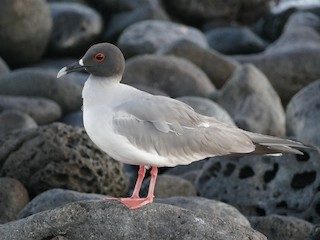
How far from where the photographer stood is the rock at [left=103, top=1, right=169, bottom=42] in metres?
24.7

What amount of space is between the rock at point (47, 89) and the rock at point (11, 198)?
21.0ft

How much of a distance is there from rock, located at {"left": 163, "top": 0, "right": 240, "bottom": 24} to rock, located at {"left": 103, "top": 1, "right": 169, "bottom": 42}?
1.49 metres

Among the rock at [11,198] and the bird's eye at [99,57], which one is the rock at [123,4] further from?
the bird's eye at [99,57]

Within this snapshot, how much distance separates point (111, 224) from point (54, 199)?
2.57 m

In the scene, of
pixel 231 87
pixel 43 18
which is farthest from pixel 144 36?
pixel 231 87

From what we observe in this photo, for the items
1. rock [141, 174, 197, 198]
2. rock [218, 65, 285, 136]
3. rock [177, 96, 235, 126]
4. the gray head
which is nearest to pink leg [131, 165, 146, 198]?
the gray head

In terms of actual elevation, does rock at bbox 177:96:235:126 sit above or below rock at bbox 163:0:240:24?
above

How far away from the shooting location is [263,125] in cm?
1552

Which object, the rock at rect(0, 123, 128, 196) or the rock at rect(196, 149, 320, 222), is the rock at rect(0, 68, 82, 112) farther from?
the rock at rect(196, 149, 320, 222)

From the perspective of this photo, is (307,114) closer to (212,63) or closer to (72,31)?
(212,63)

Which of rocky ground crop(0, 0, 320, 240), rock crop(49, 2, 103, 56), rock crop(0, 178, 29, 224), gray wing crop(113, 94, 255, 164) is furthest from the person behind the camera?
rock crop(49, 2, 103, 56)

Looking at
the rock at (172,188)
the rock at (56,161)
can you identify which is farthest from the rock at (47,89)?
the rock at (56,161)

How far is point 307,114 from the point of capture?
13.1m

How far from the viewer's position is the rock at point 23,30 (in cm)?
2089
